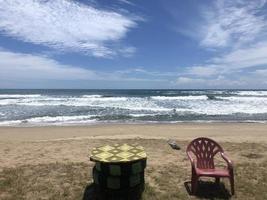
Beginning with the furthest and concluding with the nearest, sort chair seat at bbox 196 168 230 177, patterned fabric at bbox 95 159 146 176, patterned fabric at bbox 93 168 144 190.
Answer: chair seat at bbox 196 168 230 177, patterned fabric at bbox 93 168 144 190, patterned fabric at bbox 95 159 146 176

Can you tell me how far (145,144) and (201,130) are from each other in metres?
5.05

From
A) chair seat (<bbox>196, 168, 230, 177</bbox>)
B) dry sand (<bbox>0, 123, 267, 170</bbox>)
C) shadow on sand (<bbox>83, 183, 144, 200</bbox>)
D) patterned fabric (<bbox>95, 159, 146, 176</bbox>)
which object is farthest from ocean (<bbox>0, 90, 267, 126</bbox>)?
patterned fabric (<bbox>95, 159, 146, 176</bbox>)

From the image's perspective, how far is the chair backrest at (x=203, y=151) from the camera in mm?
5691

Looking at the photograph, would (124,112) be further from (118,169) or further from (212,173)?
(118,169)

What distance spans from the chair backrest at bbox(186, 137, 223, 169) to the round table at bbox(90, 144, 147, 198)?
1.37m

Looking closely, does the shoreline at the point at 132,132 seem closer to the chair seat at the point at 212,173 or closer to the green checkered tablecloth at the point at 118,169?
the chair seat at the point at 212,173

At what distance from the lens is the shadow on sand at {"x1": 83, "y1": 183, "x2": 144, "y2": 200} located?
4621mm

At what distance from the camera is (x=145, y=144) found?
9.11 m

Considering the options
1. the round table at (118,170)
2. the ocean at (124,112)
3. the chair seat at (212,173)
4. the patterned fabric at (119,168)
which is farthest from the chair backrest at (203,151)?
the ocean at (124,112)

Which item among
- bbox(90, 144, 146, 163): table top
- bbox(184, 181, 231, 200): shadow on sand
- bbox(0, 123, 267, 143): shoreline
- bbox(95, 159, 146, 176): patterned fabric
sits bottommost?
bbox(0, 123, 267, 143): shoreline

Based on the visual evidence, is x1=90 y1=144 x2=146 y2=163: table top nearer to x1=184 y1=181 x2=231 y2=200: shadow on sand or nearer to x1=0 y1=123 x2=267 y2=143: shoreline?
x1=184 y1=181 x2=231 y2=200: shadow on sand

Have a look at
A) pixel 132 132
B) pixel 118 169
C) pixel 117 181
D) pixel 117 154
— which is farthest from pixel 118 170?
pixel 132 132

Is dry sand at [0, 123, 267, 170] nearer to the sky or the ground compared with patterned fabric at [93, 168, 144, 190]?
nearer to the ground

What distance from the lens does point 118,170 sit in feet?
14.5
